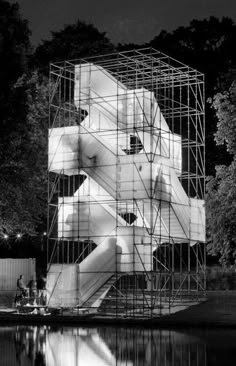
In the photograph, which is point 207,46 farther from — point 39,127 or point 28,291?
point 28,291

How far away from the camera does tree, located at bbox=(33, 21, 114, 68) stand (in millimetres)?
59406

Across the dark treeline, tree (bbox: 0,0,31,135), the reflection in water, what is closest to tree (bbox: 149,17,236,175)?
the dark treeline

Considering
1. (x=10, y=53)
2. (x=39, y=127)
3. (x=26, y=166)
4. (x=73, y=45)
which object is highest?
(x=73, y=45)

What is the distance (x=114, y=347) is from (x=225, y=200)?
17.7 meters

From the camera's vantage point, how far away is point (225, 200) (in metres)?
39.2

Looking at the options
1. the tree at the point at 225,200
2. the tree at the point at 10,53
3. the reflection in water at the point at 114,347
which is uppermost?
the tree at the point at 10,53

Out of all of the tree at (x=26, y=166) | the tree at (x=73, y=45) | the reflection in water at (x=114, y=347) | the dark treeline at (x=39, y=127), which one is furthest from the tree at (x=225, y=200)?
the tree at (x=73, y=45)

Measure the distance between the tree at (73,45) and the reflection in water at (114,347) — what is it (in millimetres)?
32486

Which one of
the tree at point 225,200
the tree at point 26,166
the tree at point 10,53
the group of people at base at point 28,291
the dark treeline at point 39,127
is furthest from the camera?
the tree at point 26,166

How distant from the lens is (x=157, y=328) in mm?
30453

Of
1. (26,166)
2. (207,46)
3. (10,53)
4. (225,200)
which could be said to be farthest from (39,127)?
(207,46)

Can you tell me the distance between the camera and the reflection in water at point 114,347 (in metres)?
19.2

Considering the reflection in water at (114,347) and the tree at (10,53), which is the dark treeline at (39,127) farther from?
the reflection in water at (114,347)

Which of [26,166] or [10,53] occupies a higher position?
[10,53]
